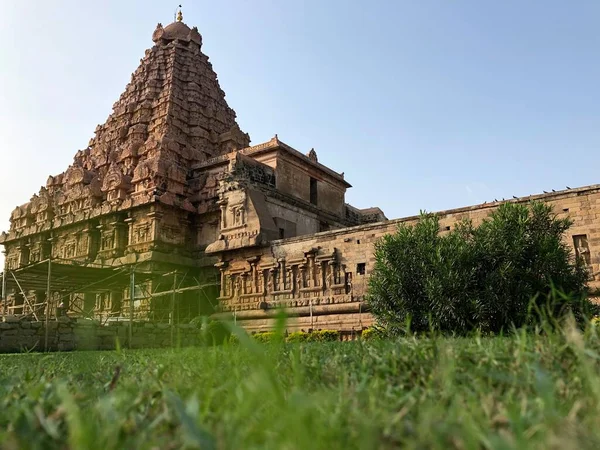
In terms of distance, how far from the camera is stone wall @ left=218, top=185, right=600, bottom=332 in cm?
1620

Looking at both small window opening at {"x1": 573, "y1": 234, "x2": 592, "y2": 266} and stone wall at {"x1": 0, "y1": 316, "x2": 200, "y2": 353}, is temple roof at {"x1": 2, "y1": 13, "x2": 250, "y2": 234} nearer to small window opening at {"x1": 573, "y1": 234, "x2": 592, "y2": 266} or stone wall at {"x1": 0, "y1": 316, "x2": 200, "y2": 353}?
stone wall at {"x1": 0, "y1": 316, "x2": 200, "y2": 353}

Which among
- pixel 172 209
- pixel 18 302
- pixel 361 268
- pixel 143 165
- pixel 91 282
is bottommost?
pixel 361 268

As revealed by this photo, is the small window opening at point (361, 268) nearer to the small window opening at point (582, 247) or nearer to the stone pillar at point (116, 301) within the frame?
the small window opening at point (582, 247)

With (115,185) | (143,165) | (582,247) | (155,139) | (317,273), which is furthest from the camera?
(155,139)

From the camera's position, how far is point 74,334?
54.7ft

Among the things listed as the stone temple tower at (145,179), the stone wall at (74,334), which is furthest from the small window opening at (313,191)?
the stone wall at (74,334)

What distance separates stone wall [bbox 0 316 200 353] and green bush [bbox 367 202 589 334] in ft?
19.1

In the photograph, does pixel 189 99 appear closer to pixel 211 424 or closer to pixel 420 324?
pixel 420 324

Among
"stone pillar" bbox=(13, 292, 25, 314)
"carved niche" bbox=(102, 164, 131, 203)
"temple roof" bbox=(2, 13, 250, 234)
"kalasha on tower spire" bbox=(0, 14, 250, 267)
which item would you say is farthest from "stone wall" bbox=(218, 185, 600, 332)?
"stone pillar" bbox=(13, 292, 25, 314)

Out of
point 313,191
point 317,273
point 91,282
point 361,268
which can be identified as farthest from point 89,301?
point 361,268

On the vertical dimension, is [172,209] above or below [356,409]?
above

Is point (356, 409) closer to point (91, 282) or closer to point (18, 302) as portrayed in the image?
point (91, 282)

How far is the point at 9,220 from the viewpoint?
3447 centimetres

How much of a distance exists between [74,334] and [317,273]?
28.4 ft
